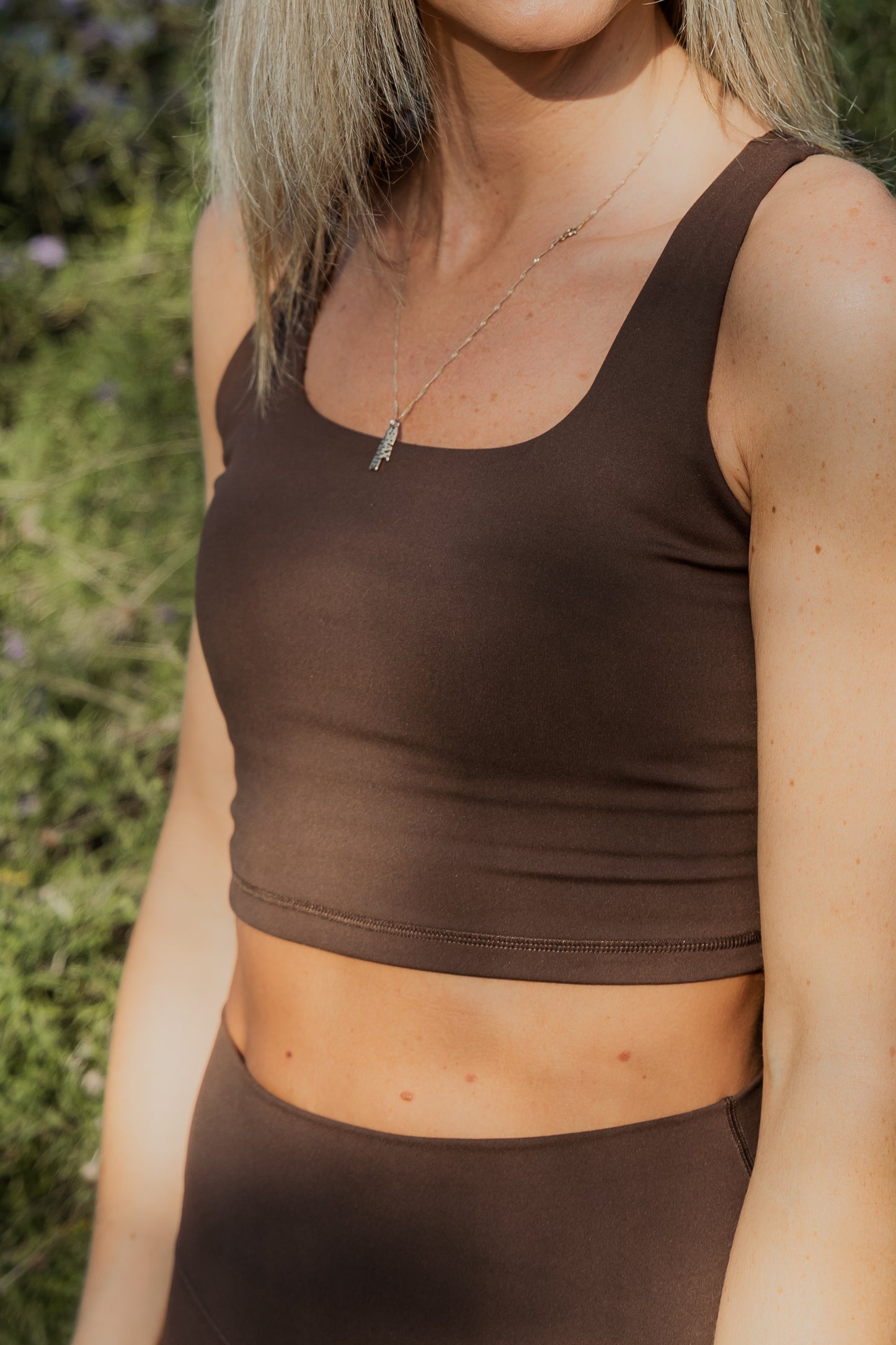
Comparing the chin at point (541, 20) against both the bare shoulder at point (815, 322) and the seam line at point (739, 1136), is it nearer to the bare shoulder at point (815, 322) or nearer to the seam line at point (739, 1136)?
the bare shoulder at point (815, 322)

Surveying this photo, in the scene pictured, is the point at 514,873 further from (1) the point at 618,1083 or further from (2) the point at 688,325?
(2) the point at 688,325

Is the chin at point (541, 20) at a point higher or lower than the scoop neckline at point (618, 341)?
higher

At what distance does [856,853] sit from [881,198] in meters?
0.49

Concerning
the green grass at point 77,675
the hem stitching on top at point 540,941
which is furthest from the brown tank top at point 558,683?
the green grass at point 77,675

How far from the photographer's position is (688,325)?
0.96m

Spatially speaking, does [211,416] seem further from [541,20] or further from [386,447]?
[541,20]

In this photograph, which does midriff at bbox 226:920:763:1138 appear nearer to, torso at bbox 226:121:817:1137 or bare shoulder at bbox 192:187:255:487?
torso at bbox 226:121:817:1137

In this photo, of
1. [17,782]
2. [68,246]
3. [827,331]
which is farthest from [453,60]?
[68,246]

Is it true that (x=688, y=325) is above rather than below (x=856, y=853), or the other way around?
above

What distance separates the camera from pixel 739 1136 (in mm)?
1043

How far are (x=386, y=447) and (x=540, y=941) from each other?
47 centimetres

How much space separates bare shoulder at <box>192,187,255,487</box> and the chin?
1.48 ft

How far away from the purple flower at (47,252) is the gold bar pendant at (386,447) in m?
2.31

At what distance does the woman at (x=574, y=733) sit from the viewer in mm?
850
